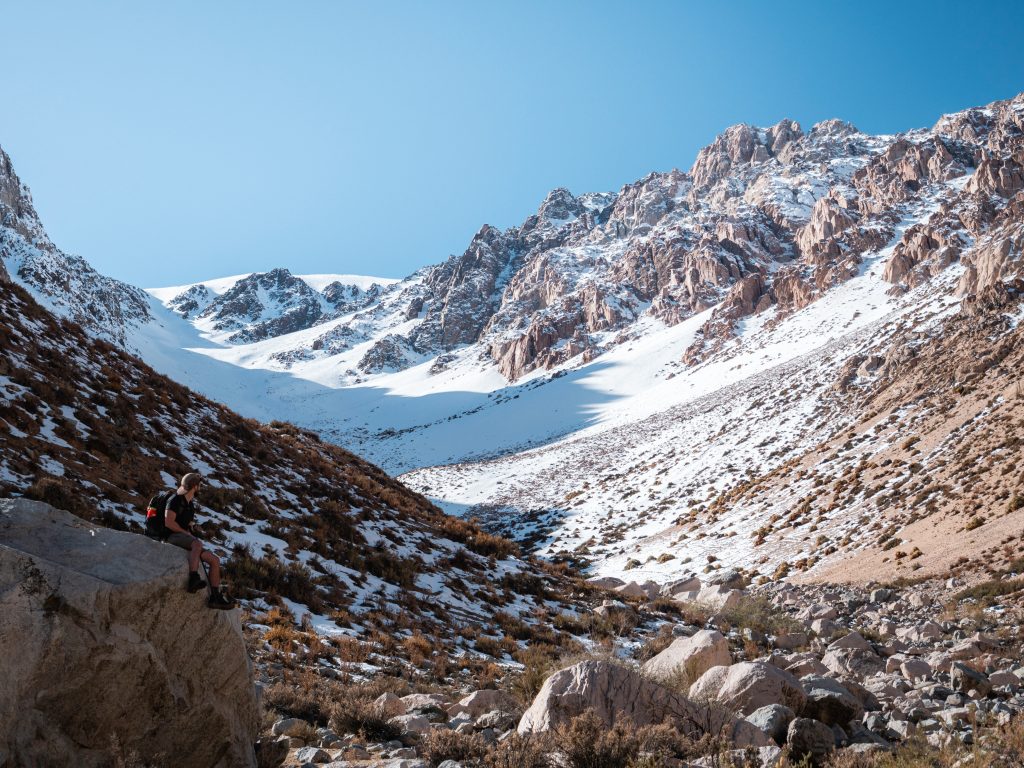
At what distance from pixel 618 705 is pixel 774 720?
140 cm

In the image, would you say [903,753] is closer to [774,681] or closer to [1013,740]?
[1013,740]

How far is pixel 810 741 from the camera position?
5.19 m

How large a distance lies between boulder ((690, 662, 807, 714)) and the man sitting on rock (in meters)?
4.72

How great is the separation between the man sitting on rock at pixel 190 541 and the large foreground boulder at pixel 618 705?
2.95m

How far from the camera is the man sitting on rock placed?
188 inches

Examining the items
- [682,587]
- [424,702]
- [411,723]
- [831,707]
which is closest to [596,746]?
[411,723]

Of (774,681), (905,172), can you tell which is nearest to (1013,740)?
(774,681)

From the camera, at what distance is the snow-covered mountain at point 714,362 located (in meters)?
28.1

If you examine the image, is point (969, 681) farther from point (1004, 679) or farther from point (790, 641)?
point (790, 641)

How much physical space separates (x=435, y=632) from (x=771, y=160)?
19722 cm

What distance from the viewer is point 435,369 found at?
148 m

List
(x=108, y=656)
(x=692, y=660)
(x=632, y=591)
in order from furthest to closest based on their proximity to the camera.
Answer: (x=632, y=591) < (x=692, y=660) < (x=108, y=656)

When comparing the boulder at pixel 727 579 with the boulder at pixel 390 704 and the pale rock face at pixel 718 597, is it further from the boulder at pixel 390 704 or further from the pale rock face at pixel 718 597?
the boulder at pixel 390 704

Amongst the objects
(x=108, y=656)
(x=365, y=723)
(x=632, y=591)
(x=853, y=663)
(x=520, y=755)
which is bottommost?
(x=632, y=591)
